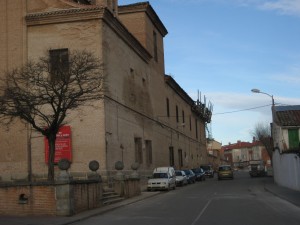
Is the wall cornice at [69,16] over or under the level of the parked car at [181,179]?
over

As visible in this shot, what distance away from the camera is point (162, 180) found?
3675cm

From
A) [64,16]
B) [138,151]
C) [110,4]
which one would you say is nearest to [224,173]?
[138,151]

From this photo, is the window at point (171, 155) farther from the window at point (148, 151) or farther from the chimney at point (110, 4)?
the chimney at point (110, 4)

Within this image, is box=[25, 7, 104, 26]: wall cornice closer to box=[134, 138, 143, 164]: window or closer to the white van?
box=[134, 138, 143, 164]: window

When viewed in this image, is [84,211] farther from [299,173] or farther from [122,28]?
[122,28]

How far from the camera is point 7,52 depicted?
32.4 m

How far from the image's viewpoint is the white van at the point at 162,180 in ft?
120

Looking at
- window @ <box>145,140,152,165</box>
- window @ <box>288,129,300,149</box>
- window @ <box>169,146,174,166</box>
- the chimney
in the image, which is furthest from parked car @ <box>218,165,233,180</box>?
the chimney

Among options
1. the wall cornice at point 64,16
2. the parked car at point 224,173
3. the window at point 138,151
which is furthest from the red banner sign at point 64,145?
the parked car at point 224,173

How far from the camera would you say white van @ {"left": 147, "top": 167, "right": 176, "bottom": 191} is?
120 feet

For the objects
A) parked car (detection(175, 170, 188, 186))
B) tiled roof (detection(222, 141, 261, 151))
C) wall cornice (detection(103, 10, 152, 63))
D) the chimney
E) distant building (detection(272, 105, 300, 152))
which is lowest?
parked car (detection(175, 170, 188, 186))

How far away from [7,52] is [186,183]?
22.2 metres

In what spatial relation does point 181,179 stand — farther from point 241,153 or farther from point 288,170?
point 241,153

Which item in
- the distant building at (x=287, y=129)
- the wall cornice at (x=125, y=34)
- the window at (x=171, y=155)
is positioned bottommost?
the window at (x=171, y=155)
